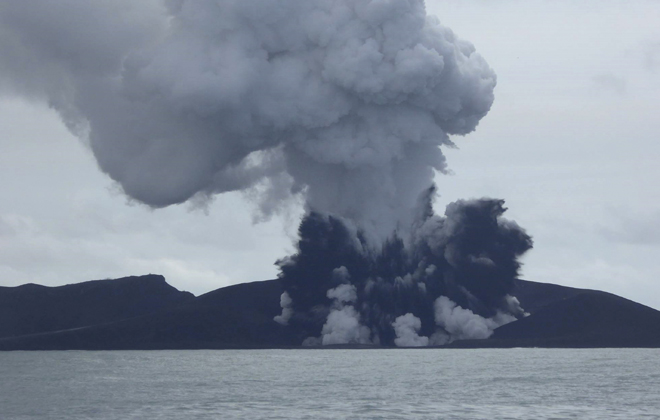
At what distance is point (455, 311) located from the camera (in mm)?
148125

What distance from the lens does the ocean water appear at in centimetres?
5959

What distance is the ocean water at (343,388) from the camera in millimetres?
59594

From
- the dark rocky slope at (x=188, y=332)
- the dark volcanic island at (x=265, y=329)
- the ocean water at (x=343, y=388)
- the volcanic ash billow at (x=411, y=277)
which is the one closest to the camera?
the ocean water at (x=343, y=388)

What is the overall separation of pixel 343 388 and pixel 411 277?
7531 centimetres

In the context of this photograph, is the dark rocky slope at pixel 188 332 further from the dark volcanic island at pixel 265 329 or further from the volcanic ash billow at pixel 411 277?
the volcanic ash billow at pixel 411 277

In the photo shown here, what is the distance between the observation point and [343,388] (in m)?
74.8

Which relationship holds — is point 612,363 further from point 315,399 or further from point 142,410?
point 142,410

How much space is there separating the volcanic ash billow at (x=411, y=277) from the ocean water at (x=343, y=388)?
29.0m

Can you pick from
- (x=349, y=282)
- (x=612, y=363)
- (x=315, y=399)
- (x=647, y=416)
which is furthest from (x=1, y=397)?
(x=349, y=282)

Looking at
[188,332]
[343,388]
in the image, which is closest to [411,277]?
[188,332]

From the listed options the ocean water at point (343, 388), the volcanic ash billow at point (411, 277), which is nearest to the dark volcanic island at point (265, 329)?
the volcanic ash billow at point (411, 277)

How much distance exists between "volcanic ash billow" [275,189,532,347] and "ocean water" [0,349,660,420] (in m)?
29.0

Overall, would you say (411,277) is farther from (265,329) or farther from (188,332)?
(188,332)

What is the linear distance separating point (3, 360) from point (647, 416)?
96929 mm
